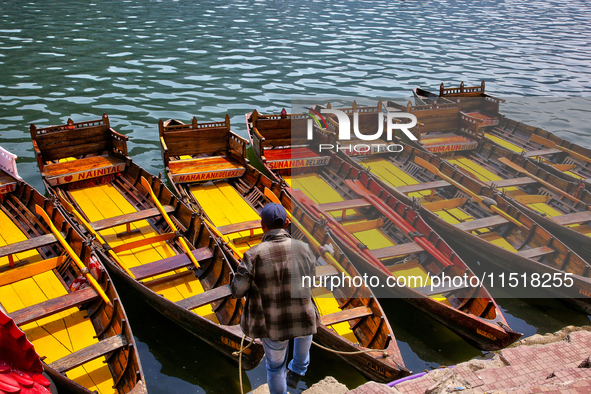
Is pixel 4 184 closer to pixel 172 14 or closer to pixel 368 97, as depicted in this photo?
pixel 368 97

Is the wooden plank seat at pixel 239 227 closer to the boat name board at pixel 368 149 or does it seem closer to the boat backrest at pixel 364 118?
the boat name board at pixel 368 149

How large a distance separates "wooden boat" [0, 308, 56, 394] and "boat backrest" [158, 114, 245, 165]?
8.34 meters

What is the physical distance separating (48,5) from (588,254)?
143 feet

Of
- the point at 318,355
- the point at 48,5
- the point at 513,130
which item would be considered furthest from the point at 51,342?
the point at 48,5

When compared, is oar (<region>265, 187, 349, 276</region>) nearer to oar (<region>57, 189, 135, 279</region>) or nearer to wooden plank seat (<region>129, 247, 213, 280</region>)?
wooden plank seat (<region>129, 247, 213, 280</region>)

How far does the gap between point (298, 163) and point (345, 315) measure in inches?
274

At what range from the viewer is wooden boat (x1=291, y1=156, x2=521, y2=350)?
30.4ft

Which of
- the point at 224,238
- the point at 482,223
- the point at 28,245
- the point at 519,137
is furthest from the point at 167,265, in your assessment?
the point at 519,137

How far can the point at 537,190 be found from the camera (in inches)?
574

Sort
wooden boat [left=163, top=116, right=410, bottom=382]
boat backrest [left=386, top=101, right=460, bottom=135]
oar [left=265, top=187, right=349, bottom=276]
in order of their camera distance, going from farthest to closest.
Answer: boat backrest [left=386, top=101, right=460, bottom=135], oar [left=265, top=187, right=349, bottom=276], wooden boat [left=163, top=116, right=410, bottom=382]

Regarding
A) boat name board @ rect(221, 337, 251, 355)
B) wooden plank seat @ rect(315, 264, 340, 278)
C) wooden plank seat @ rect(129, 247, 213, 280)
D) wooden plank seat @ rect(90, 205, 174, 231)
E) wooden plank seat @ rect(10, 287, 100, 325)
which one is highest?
wooden plank seat @ rect(90, 205, 174, 231)

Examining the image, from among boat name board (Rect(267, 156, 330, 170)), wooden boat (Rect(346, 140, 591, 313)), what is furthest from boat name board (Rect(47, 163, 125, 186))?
wooden boat (Rect(346, 140, 591, 313))

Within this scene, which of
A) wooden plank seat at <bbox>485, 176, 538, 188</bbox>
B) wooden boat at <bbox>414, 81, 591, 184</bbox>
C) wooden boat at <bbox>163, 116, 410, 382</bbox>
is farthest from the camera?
wooden boat at <bbox>414, 81, 591, 184</bbox>

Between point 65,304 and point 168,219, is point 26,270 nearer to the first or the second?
point 65,304
